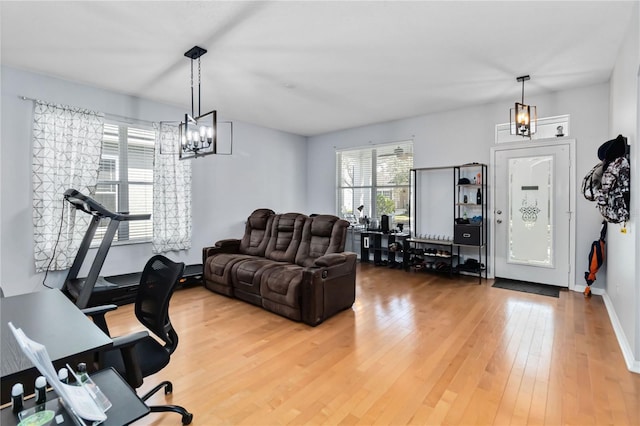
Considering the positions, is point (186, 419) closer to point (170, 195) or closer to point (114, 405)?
point (114, 405)

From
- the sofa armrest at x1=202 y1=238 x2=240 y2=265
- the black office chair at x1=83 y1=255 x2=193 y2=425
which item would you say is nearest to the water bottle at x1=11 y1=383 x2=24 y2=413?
the black office chair at x1=83 y1=255 x2=193 y2=425

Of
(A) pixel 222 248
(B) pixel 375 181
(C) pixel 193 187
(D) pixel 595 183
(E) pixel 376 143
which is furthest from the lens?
(B) pixel 375 181

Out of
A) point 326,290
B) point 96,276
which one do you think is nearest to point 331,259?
point 326,290

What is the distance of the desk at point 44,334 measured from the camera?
114 centimetres

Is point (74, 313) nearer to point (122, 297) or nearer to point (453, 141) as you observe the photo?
point (122, 297)

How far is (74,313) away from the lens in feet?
5.48

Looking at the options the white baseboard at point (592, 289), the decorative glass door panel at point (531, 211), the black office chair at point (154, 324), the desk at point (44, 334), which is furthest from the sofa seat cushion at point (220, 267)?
the white baseboard at point (592, 289)

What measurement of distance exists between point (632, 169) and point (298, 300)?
3211 mm

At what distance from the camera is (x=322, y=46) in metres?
3.17

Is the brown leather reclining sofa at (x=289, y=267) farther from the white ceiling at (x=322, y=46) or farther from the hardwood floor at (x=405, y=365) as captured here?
the white ceiling at (x=322, y=46)

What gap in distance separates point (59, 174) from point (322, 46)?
3.62 metres

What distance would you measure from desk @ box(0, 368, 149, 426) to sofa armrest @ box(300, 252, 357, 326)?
2298mm

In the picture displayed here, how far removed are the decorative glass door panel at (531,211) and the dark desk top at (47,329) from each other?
5417 mm

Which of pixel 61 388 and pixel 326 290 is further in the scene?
pixel 326 290
